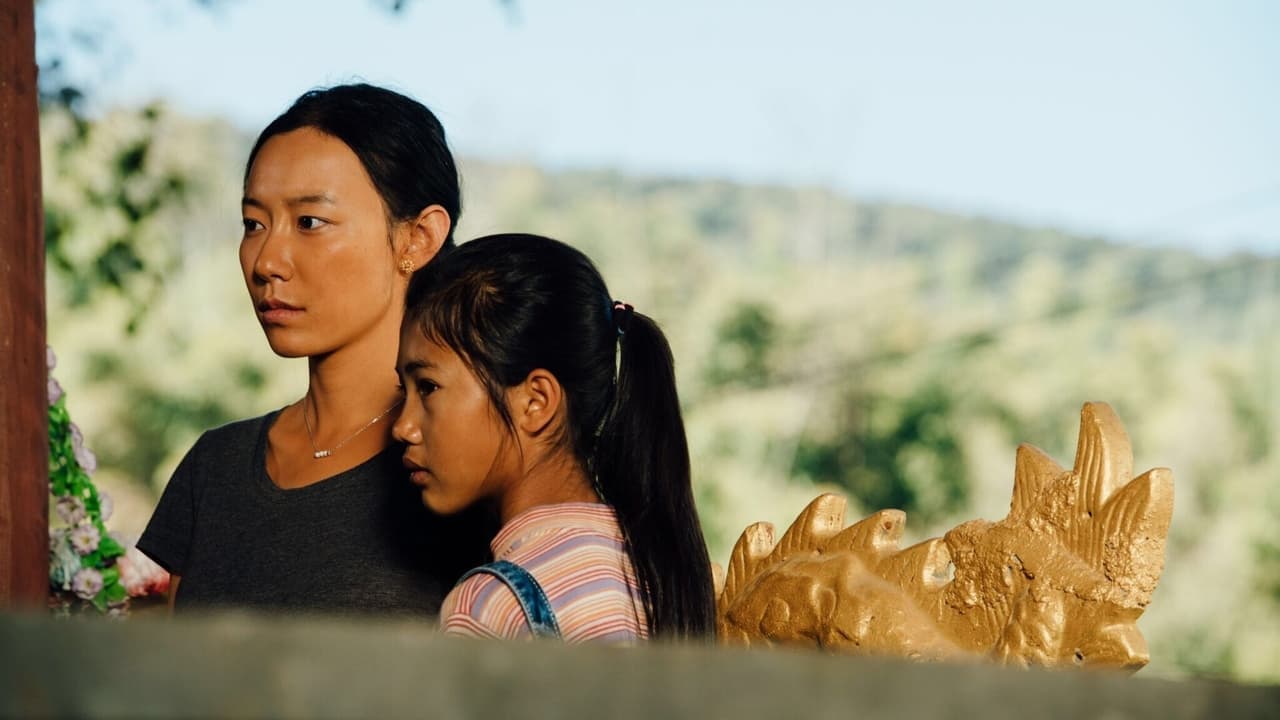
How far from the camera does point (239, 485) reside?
6.93ft

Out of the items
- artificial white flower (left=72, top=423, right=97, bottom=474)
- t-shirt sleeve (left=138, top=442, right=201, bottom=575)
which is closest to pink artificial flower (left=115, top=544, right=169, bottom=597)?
artificial white flower (left=72, top=423, right=97, bottom=474)

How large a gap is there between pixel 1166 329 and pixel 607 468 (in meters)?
15.8

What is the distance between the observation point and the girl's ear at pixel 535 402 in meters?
1.76

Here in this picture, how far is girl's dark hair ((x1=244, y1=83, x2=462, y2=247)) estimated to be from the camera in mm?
1984

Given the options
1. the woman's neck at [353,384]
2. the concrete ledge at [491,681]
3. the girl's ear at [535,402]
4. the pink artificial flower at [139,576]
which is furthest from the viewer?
the pink artificial flower at [139,576]

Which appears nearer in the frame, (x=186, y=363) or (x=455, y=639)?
(x=455, y=639)

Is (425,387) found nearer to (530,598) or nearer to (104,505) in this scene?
(530,598)

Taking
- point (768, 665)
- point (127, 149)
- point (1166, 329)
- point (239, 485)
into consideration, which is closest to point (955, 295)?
point (1166, 329)

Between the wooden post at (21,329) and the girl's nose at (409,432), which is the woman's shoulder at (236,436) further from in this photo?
the girl's nose at (409,432)

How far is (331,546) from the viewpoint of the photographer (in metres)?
1.97

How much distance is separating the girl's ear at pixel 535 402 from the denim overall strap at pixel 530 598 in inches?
9.2

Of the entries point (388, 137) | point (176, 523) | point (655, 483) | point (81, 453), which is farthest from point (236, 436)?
point (655, 483)

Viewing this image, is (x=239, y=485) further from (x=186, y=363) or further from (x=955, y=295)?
(x=955, y=295)

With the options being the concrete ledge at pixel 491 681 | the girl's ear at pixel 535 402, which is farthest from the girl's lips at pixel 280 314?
the concrete ledge at pixel 491 681
